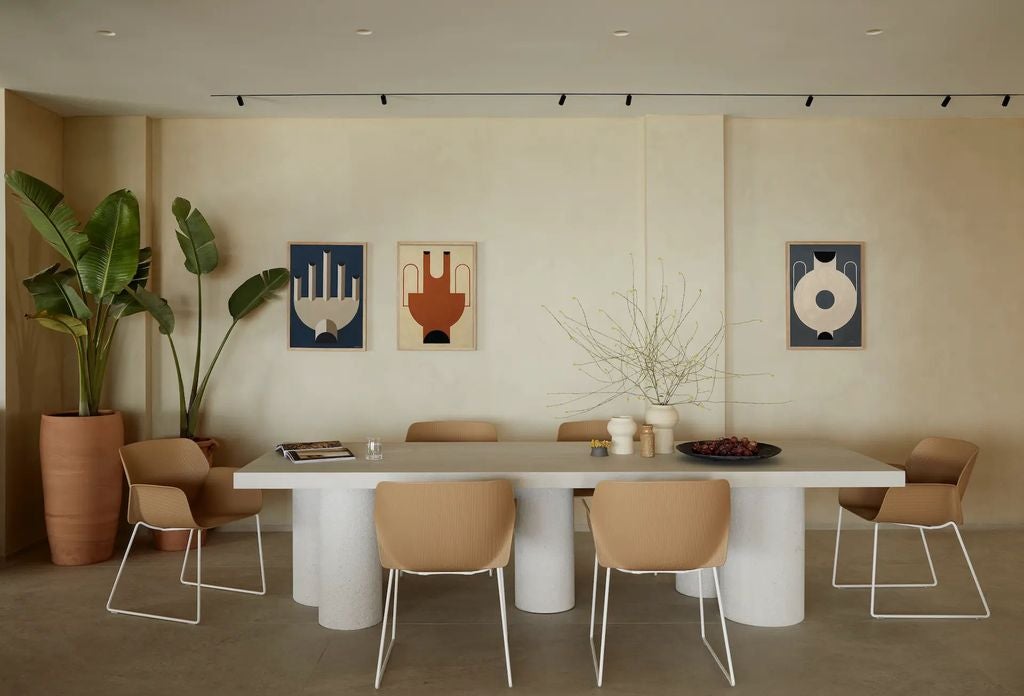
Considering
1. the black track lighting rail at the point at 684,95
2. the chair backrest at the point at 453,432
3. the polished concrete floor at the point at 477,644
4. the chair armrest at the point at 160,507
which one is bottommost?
the polished concrete floor at the point at 477,644

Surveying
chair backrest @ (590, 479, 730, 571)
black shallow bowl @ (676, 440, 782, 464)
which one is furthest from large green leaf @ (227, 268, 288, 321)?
chair backrest @ (590, 479, 730, 571)

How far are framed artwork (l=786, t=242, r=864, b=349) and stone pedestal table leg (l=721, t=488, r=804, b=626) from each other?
210 centimetres

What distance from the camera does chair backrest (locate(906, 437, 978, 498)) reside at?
4.00m

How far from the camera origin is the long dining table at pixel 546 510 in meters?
3.32

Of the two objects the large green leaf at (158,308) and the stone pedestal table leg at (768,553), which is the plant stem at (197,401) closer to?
the large green leaf at (158,308)

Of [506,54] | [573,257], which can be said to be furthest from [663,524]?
[573,257]

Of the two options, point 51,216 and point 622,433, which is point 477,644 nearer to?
point 622,433

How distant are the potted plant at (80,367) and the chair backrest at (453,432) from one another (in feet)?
5.97

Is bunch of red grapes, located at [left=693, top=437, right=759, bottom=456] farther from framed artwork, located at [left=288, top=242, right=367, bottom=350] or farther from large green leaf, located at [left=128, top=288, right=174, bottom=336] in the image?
large green leaf, located at [left=128, top=288, right=174, bottom=336]

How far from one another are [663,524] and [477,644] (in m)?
1.05

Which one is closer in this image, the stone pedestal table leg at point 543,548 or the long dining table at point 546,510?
the long dining table at point 546,510

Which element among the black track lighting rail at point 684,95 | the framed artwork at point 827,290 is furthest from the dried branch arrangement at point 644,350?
the black track lighting rail at point 684,95

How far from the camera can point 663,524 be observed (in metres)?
2.94

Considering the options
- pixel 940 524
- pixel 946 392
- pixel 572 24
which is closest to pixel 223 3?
pixel 572 24
